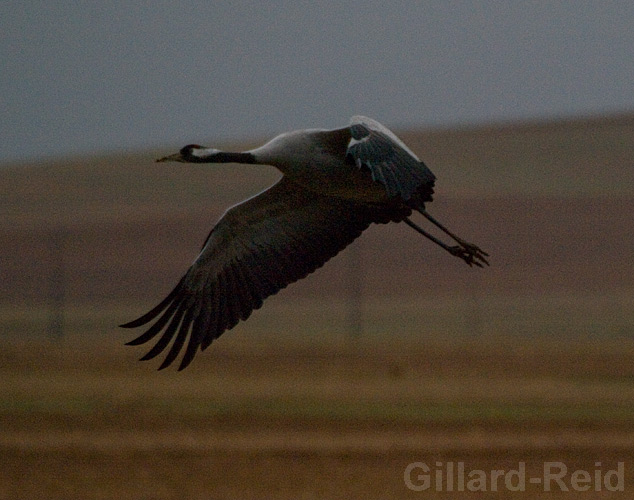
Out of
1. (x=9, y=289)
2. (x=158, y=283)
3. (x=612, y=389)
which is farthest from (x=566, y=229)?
(x=612, y=389)

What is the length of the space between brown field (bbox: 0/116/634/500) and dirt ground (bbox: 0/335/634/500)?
0.05 meters

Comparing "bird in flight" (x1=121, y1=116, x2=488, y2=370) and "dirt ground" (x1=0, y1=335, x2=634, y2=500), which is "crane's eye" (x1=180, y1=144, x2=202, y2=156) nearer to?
"bird in flight" (x1=121, y1=116, x2=488, y2=370)

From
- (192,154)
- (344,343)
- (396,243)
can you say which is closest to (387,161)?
(192,154)

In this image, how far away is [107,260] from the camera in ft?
145

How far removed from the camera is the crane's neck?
320 inches

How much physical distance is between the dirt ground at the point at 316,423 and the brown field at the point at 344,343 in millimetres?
54

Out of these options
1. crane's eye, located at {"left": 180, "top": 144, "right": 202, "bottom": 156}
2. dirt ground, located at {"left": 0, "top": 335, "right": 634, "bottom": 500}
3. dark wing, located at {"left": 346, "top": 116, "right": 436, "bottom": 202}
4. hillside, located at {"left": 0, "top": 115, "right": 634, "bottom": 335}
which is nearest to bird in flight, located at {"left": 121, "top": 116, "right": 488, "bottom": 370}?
crane's eye, located at {"left": 180, "top": 144, "right": 202, "bottom": 156}

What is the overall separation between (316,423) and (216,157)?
29.1 ft

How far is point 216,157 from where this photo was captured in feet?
27.2

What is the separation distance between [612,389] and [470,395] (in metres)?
1.94

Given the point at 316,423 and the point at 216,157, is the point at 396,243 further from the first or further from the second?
the point at 216,157

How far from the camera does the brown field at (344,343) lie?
1447 cm

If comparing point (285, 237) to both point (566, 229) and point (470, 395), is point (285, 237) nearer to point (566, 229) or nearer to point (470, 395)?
point (470, 395)

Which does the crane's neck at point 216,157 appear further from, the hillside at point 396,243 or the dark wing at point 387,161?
the hillside at point 396,243
